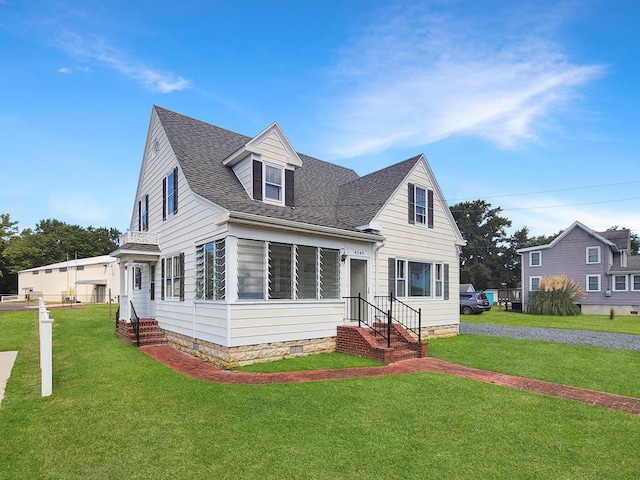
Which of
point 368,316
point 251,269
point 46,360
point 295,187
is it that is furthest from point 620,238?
point 46,360

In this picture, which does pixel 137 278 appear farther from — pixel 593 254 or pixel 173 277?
pixel 593 254

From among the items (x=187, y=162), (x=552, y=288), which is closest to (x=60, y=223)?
(x=187, y=162)

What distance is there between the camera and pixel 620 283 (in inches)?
1119

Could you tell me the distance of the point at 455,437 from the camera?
485cm

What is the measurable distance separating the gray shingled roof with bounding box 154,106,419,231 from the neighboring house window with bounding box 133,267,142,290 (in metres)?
6.17

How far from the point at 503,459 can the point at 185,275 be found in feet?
31.0

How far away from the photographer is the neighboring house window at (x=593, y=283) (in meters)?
29.3

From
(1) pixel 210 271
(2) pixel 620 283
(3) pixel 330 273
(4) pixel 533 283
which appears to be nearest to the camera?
(1) pixel 210 271

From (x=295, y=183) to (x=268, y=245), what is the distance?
4.75m

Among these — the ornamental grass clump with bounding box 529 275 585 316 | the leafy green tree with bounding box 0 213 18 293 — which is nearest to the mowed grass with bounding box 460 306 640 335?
the ornamental grass clump with bounding box 529 275 585 316

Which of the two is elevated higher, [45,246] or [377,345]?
[45,246]

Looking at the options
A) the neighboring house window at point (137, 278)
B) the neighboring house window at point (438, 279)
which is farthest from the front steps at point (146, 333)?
the neighboring house window at point (438, 279)

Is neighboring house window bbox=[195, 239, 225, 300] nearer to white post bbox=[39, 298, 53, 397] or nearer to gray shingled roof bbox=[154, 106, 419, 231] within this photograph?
gray shingled roof bbox=[154, 106, 419, 231]

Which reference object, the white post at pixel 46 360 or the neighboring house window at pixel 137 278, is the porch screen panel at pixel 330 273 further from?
the neighboring house window at pixel 137 278
